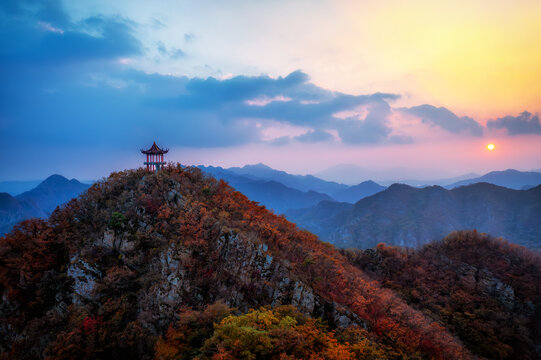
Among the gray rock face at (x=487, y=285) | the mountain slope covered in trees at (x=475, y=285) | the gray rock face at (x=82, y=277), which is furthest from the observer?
the gray rock face at (x=487, y=285)

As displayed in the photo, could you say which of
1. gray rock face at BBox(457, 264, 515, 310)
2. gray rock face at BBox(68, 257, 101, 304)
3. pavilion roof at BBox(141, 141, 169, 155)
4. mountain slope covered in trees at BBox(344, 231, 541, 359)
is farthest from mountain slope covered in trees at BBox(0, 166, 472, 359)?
gray rock face at BBox(457, 264, 515, 310)

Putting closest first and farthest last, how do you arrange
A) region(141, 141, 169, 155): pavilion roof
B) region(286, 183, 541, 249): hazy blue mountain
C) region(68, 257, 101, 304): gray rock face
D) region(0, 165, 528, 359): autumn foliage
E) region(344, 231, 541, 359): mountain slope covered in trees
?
region(0, 165, 528, 359): autumn foliage < region(68, 257, 101, 304): gray rock face < region(344, 231, 541, 359): mountain slope covered in trees < region(141, 141, 169, 155): pavilion roof < region(286, 183, 541, 249): hazy blue mountain

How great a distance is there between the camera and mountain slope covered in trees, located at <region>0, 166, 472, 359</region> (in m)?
14.6

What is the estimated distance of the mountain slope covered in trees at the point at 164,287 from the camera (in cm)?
1456

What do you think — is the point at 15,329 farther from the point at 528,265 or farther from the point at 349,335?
the point at 528,265

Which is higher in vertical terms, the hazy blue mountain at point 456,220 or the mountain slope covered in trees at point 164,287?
the mountain slope covered in trees at point 164,287

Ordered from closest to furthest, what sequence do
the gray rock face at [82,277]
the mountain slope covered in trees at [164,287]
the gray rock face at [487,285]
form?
the mountain slope covered in trees at [164,287]
the gray rock face at [82,277]
the gray rock face at [487,285]

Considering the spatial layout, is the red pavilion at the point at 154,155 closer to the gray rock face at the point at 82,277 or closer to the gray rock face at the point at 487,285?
the gray rock face at the point at 82,277

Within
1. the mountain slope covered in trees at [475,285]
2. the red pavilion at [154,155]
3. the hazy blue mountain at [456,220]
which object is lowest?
the hazy blue mountain at [456,220]

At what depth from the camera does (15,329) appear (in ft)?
55.2

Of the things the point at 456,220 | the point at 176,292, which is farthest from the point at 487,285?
the point at 456,220

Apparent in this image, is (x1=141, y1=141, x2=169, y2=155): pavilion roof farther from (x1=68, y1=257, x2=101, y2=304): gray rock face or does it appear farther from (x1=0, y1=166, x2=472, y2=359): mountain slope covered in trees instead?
(x1=68, y1=257, x2=101, y2=304): gray rock face

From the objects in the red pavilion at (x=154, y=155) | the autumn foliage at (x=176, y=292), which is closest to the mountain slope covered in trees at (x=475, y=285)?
the autumn foliage at (x=176, y=292)

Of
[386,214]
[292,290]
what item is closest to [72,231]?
[292,290]
